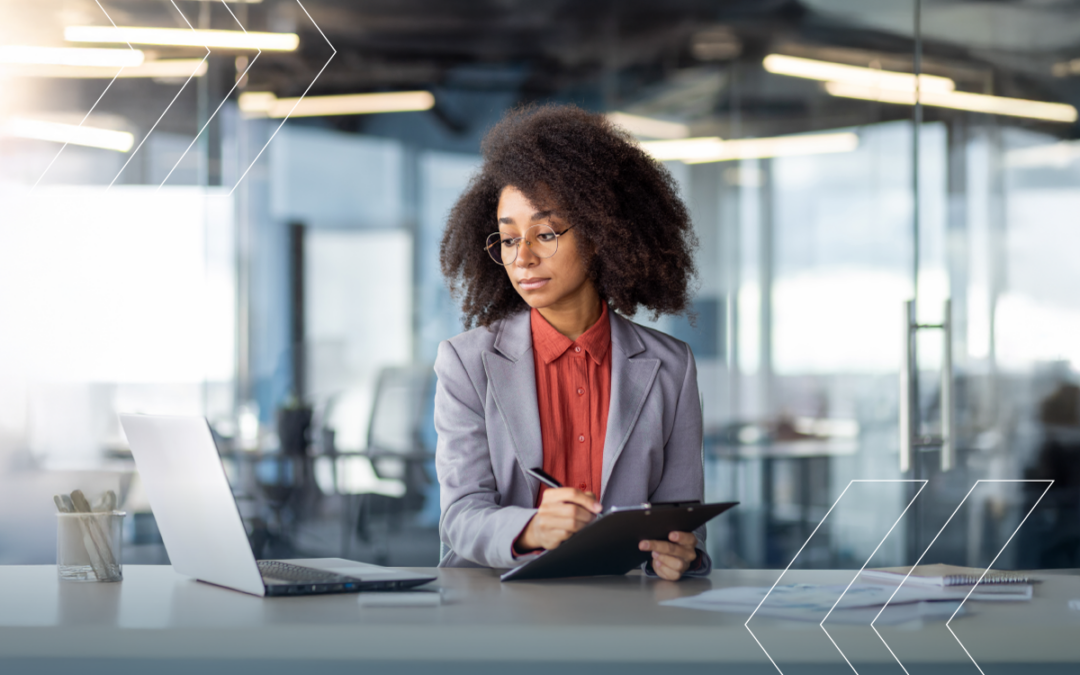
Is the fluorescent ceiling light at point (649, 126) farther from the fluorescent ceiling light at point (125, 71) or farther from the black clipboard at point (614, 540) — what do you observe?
the black clipboard at point (614, 540)

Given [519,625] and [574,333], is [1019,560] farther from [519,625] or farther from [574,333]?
[519,625]

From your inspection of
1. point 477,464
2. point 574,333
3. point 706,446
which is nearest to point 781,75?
point 706,446

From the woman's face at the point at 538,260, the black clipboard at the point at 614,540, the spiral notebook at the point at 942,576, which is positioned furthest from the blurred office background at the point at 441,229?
the black clipboard at the point at 614,540

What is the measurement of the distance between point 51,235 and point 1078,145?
14.9 feet

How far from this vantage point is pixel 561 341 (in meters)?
2.00

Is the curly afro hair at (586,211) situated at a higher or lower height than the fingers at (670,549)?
higher

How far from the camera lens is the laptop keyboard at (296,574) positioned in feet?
4.64

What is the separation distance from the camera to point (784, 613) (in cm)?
122

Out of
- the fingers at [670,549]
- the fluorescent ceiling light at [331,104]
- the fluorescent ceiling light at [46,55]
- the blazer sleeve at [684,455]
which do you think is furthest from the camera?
the fluorescent ceiling light at [331,104]

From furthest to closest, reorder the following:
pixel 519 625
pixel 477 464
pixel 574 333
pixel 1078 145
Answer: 1. pixel 1078 145
2. pixel 574 333
3. pixel 477 464
4. pixel 519 625

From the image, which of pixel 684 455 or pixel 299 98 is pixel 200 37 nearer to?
pixel 299 98

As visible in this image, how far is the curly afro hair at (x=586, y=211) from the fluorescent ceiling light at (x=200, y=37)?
2879 mm

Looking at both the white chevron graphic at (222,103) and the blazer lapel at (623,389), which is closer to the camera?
the blazer lapel at (623,389)

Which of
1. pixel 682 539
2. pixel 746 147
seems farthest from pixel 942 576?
pixel 746 147
